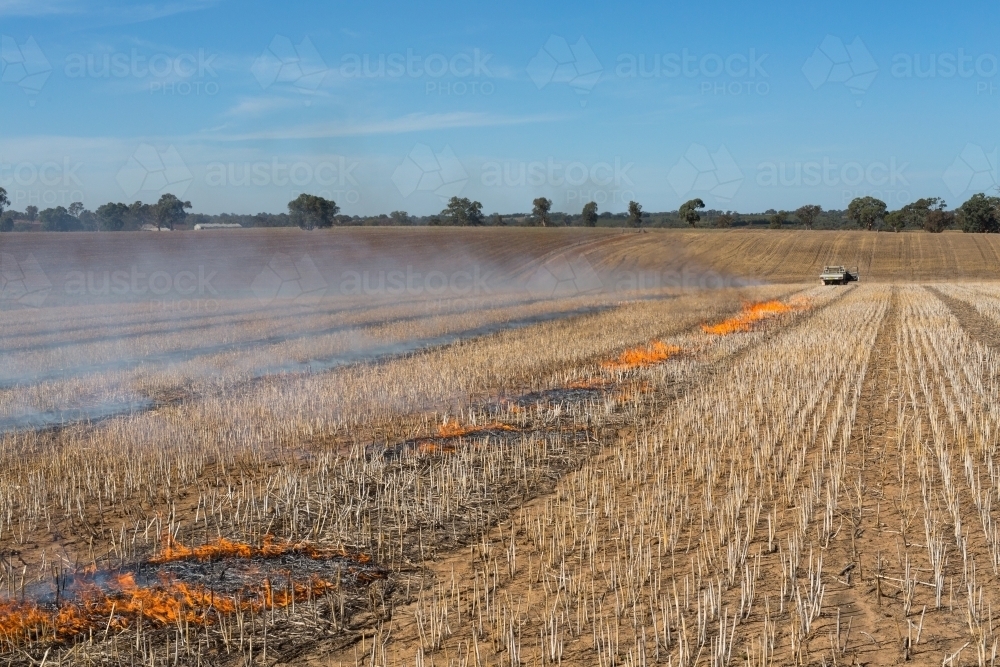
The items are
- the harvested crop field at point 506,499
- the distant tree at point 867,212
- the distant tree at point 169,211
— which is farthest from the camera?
the distant tree at point 867,212

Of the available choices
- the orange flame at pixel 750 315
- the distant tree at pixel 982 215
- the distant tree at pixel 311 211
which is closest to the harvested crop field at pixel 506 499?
the orange flame at pixel 750 315

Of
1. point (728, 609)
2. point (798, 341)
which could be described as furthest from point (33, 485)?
point (798, 341)

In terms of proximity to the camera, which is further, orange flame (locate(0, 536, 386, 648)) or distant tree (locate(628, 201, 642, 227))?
distant tree (locate(628, 201, 642, 227))

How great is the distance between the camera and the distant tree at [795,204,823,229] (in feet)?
413

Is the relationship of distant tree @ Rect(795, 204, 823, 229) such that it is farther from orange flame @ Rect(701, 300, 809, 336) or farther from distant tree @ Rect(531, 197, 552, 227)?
orange flame @ Rect(701, 300, 809, 336)

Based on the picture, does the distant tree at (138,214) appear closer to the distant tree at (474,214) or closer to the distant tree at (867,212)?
the distant tree at (474,214)

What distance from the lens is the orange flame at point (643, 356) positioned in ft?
56.7

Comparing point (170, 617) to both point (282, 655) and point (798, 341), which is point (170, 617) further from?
point (798, 341)

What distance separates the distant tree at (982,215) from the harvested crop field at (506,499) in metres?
85.8

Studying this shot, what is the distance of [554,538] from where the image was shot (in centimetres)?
714

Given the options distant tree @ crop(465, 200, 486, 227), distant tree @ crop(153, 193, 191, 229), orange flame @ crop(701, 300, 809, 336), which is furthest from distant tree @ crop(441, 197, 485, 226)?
orange flame @ crop(701, 300, 809, 336)

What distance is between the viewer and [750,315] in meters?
29.7

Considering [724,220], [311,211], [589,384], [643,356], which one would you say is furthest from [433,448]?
[724,220]

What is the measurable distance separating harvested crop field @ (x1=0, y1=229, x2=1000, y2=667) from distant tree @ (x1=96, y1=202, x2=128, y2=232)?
2995 inches
